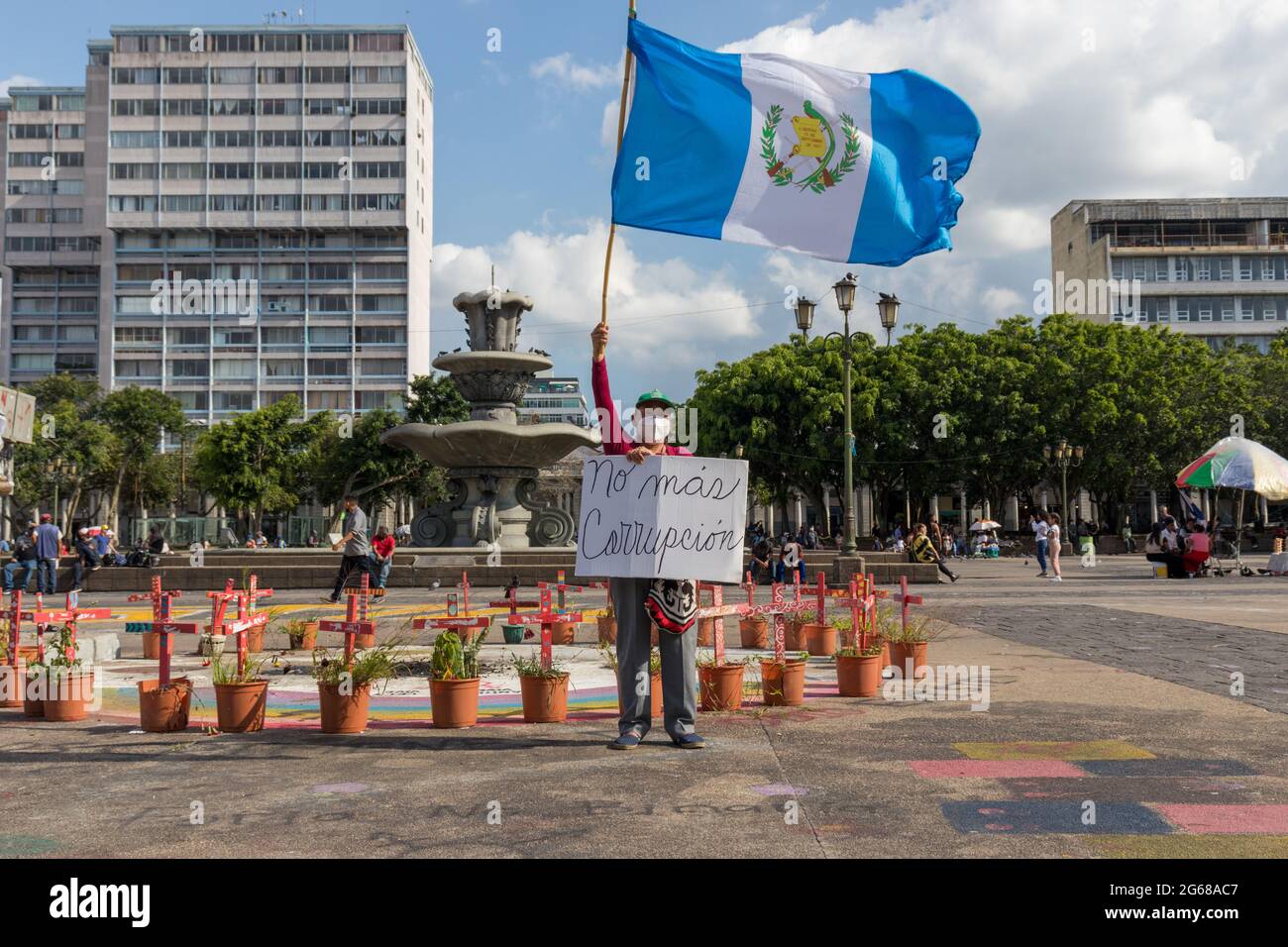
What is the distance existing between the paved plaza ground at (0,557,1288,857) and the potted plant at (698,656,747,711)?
186mm

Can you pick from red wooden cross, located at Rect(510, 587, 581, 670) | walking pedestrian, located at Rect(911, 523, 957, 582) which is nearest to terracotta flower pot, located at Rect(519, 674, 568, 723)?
red wooden cross, located at Rect(510, 587, 581, 670)

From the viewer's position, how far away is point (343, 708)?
25.3 ft

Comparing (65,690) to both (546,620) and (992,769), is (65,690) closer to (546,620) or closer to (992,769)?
(546,620)

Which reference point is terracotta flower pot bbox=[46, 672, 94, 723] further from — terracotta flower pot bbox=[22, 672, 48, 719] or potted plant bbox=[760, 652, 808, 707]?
potted plant bbox=[760, 652, 808, 707]

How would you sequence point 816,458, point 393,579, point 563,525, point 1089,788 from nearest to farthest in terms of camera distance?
point 1089,788, point 393,579, point 563,525, point 816,458

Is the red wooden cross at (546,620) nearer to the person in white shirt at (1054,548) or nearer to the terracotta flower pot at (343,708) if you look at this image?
the terracotta flower pot at (343,708)

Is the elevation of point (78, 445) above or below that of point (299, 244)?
below

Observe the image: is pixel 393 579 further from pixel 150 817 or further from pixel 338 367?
pixel 338 367

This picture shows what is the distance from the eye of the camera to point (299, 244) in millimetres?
98312

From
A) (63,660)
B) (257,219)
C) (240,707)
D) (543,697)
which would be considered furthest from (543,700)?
(257,219)

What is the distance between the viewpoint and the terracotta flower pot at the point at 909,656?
1030 cm

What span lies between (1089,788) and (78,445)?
63432mm
